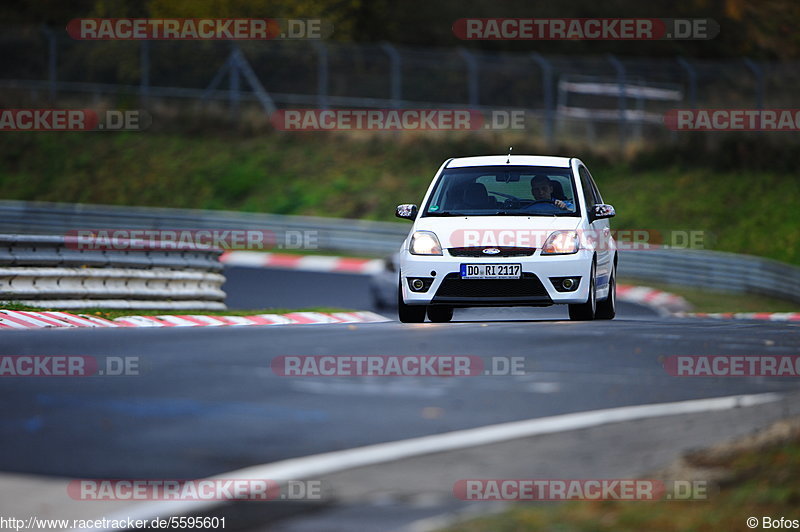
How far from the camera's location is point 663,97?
121 ft

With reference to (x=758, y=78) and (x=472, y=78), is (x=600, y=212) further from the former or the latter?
(x=472, y=78)

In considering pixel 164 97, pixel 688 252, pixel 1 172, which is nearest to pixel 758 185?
pixel 688 252

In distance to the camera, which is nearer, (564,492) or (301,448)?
(564,492)

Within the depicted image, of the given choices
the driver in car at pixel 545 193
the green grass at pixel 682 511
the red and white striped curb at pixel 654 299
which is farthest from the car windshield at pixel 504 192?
the red and white striped curb at pixel 654 299

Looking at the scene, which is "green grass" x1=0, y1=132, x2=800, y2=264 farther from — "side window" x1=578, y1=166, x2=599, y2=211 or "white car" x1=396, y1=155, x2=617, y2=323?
"white car" x1=396, y1=155, x2=617, y2=323

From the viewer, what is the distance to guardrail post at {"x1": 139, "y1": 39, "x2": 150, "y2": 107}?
135 ft

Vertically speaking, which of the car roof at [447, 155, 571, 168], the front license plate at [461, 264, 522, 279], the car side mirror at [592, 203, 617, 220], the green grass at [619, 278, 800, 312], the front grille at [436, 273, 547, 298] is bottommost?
the green grass at [619, 278, 800, 312]

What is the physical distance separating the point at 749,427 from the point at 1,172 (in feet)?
121

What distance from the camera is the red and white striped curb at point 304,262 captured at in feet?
99.0

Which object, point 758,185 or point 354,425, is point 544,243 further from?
point 758,185

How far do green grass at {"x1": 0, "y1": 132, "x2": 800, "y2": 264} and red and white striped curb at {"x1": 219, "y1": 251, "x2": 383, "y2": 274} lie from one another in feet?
19.9

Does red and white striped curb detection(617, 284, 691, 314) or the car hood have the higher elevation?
the car hood

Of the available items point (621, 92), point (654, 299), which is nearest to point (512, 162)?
point (654, 299)

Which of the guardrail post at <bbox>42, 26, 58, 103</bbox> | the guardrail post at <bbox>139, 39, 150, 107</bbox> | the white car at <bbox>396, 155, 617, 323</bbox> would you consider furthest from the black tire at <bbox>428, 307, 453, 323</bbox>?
the guardrail post at <bbox>42, 26, 58, 103</bbox>
